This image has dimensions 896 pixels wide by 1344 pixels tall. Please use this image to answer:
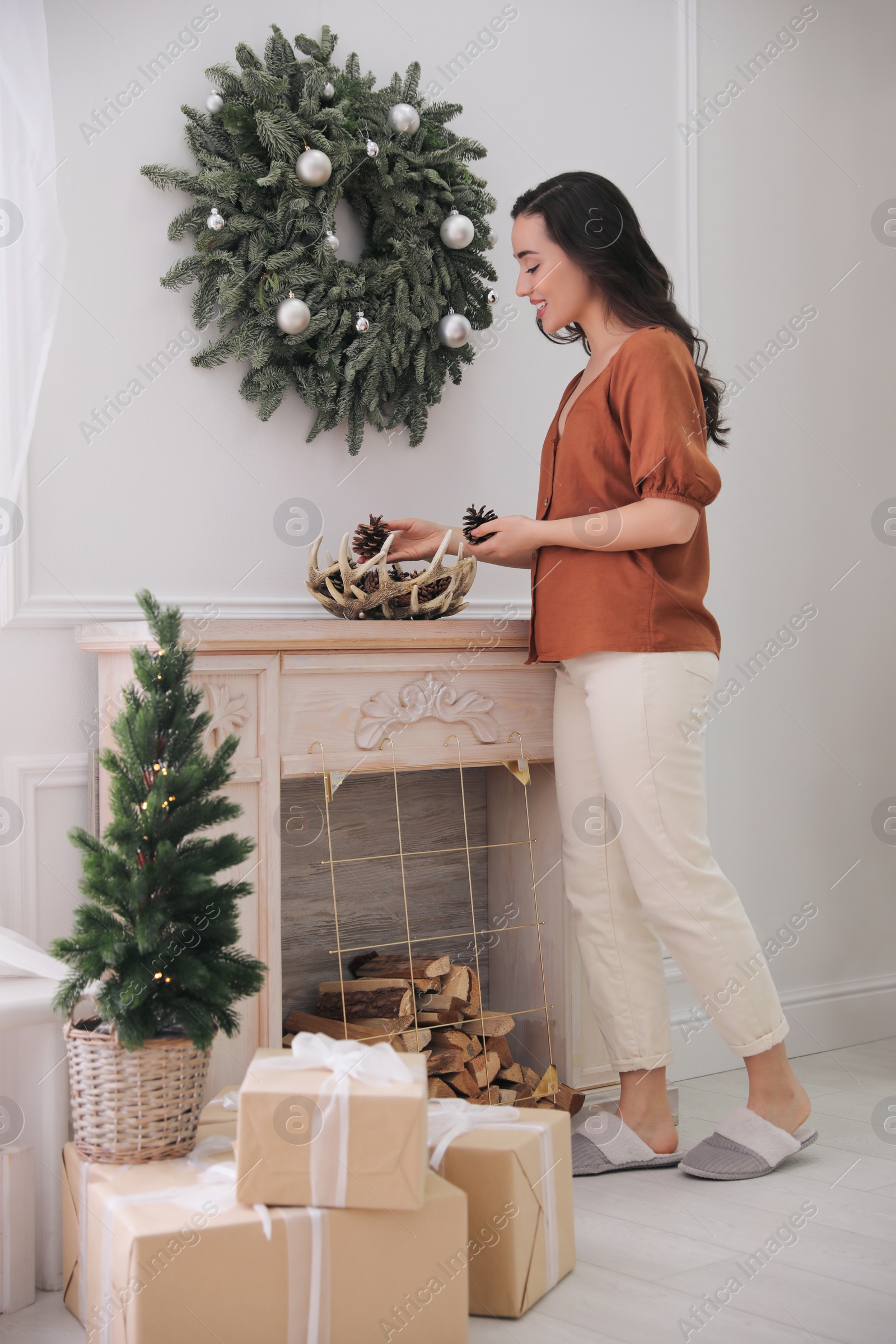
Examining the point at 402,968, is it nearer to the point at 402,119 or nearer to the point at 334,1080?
the point at 334,1080

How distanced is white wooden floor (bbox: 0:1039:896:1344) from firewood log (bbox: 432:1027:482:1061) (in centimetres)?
28

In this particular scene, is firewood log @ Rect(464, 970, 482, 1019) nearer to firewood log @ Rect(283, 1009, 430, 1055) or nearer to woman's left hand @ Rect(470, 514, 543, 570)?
firewood log @ Rect(283, 1009, 430, 1055)

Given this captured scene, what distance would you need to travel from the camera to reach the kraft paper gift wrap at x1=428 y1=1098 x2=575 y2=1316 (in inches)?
55.7

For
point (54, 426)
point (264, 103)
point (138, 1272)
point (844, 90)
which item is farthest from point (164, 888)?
point (844, 90)

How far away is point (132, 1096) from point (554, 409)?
1.62 meters

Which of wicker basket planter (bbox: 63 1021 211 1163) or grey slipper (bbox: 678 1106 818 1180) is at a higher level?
wicker basket planter (bbox: 63 1021 211 1163)

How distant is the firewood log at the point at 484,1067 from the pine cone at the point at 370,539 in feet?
2.84

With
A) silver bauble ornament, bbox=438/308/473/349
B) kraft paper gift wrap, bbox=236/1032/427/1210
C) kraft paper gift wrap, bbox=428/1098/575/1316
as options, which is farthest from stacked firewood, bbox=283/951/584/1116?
silver bauble ornament, bbox=438/308/473/349

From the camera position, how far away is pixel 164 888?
1.38 meters

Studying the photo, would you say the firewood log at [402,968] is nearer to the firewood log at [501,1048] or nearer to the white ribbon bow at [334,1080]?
the firewood log at [501,1048]

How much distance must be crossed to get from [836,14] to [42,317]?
2.19 metres

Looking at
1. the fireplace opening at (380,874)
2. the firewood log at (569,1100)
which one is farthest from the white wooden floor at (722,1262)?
the fireplace opening at (380,874)

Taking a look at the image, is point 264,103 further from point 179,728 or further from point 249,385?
point 179,728

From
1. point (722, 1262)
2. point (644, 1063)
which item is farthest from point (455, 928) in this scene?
point (722, 1262)
